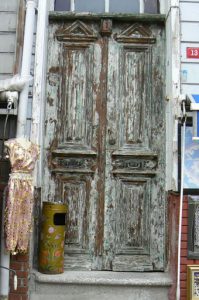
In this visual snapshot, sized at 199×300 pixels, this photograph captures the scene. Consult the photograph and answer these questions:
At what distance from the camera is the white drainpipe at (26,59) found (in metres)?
4.75

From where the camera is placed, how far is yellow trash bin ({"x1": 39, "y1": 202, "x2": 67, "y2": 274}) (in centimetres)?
498

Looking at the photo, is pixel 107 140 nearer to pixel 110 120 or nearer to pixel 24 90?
pixel 110 120

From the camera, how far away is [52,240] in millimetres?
4980

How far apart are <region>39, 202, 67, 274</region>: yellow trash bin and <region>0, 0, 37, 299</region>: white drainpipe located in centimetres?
48

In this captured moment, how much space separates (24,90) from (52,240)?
1652 mm

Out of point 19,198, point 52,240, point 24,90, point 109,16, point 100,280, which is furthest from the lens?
point 109,16

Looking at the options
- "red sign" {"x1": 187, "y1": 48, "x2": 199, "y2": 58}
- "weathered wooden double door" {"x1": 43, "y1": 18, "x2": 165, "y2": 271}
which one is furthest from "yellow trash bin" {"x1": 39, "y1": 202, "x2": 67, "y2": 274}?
"red sign" {"x1": 187, "y1": 48, "x2": 199, "y2": 58}

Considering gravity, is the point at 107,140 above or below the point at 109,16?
below

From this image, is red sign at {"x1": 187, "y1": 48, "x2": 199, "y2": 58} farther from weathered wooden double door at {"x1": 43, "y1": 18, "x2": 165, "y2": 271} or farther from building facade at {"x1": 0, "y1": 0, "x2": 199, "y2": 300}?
→ weathered wooden double door at {"x1": 43, "y1": 18, "x2": 165, "y2": 271}

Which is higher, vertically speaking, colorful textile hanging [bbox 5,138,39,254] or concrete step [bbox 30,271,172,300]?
colorful textile hanging [bbox 5,138,39,254]

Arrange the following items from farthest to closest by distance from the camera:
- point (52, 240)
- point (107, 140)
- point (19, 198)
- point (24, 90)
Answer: point (107, 140) < point (52, 240) < point (24, 90) < point (19, 198)

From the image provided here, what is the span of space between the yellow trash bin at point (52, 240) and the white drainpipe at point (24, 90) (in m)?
0.48

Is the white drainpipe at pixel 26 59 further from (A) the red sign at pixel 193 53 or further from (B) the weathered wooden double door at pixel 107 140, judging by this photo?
(A) the red sign at pixel 193 53

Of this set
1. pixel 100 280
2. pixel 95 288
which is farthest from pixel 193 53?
pixel 95 288
